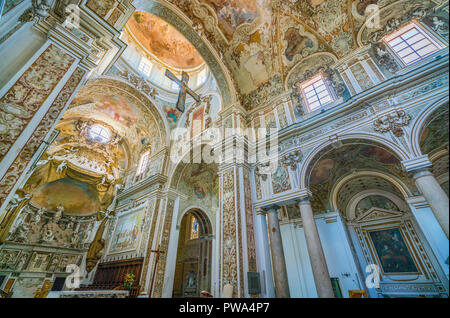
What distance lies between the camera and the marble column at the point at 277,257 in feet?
17.1

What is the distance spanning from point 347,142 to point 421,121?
1604 mm

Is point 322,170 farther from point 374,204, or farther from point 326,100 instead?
point 374,204

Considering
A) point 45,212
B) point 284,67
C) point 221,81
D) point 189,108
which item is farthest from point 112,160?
point 284,67

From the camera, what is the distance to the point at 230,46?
888cm

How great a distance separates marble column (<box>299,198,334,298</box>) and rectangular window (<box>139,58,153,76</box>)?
40.7ft

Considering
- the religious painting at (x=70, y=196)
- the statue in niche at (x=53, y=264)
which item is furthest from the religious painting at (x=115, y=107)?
the statue in niche at (x=53, y=264)

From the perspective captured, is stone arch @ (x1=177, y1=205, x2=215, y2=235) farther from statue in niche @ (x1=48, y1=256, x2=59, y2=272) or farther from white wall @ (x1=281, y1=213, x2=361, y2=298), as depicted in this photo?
statue in niche @ (x1=48, y1=256, x2=59, y2=272)

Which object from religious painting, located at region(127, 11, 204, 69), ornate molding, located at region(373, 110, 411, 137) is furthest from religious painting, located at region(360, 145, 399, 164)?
religious painting, located at region(127, 11, 204, 69)

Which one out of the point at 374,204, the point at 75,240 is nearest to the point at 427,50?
the point at 374,204

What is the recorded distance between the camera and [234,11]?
7.95 metres

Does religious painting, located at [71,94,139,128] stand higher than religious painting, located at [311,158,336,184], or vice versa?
religious painting, located at [71,94,139,128]

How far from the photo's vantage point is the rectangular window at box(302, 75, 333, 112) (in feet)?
22.6

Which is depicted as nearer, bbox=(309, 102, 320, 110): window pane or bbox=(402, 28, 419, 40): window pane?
bbox=(402, 28, 419, 40): window pane
